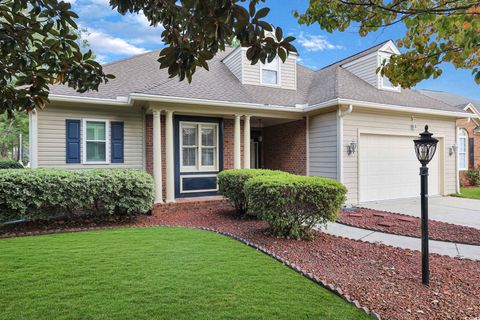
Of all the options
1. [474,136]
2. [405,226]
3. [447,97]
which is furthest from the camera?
[447,97]

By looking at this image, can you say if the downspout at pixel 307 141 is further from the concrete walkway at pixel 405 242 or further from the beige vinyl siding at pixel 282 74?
the concrete walkway at pixel 405 242

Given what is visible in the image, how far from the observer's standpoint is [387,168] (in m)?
10.6

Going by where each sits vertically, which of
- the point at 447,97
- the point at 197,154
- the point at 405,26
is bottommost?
the point at 197,154

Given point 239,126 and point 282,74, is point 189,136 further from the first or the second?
point 282,74

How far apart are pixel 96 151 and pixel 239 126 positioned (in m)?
4.74

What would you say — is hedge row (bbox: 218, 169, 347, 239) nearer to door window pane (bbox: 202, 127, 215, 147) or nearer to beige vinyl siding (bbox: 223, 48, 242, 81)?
door window pane (bbox: 202, 127, 215, 147)

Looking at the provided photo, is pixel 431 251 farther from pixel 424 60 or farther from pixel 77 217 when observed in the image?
pixel 77 217

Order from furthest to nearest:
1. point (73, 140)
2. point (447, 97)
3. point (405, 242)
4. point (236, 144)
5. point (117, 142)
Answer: point (447, 97)
point (236, 144)
point (117, 142)
point (73, 140)
point (405, 242)

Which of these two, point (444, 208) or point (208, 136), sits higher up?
point (208, 136)

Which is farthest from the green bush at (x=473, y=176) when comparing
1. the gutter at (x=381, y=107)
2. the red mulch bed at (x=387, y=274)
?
the red mulch bed at (x=387, y=274)

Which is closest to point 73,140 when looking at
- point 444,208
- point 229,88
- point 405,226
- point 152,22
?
point 229,88

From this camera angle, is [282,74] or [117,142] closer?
[117,142]

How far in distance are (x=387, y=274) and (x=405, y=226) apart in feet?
10.9

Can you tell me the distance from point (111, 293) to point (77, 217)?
5092 mm
